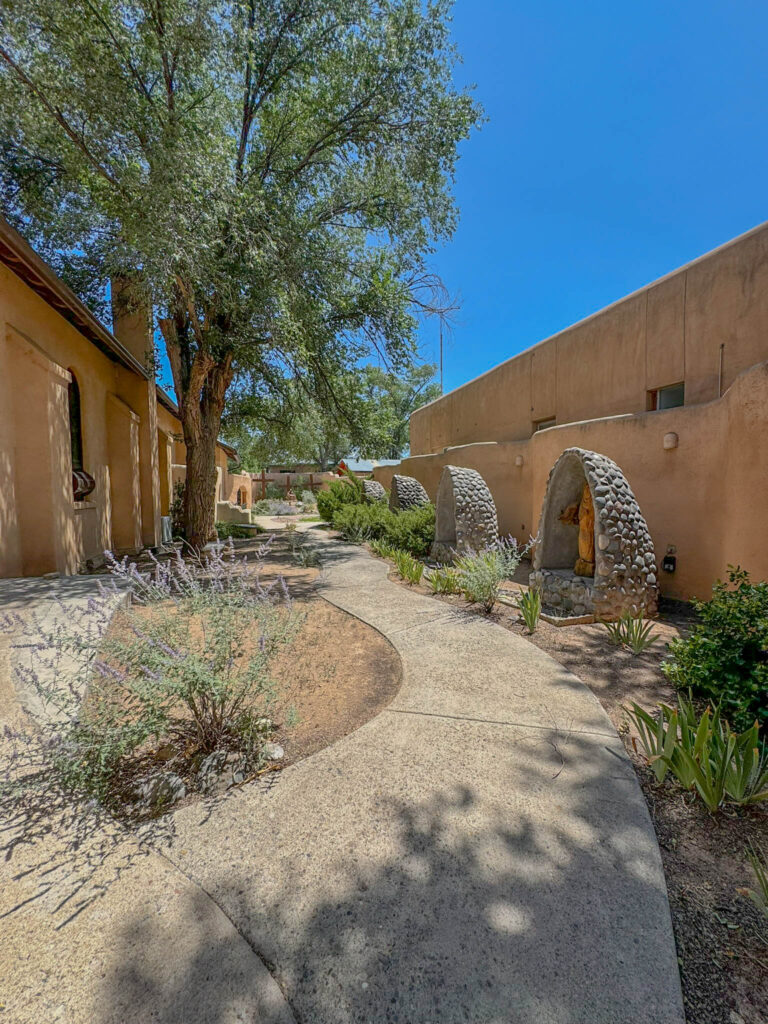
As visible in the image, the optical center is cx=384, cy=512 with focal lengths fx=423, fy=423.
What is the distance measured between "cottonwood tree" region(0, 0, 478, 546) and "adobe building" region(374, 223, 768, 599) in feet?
11.1

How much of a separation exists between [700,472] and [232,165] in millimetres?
8375

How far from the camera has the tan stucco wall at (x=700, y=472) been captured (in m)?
3.79

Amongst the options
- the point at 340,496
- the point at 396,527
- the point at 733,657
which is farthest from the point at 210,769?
the point at 340,496

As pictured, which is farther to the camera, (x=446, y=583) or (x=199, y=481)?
(x=199, y=481)

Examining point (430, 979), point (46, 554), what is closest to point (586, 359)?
point (430, 979)

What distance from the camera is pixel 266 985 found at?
1.23m

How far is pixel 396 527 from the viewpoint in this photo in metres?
8.95

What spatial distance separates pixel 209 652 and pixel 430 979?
5.41 feet

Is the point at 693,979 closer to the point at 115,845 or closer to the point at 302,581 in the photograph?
the point at 115,845

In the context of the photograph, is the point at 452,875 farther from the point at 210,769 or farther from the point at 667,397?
the point at 667,397

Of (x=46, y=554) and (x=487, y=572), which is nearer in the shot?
(x=487, y=572)

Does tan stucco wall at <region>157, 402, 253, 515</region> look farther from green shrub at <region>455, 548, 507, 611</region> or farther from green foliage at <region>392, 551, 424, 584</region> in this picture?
green shrub at <region>455, 548, 507, 611</region>

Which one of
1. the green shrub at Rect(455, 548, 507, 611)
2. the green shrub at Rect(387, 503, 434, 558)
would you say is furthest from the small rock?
the green shrub at Rect(387, 503, 434, 558)

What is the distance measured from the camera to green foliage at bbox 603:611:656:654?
3.63 m
